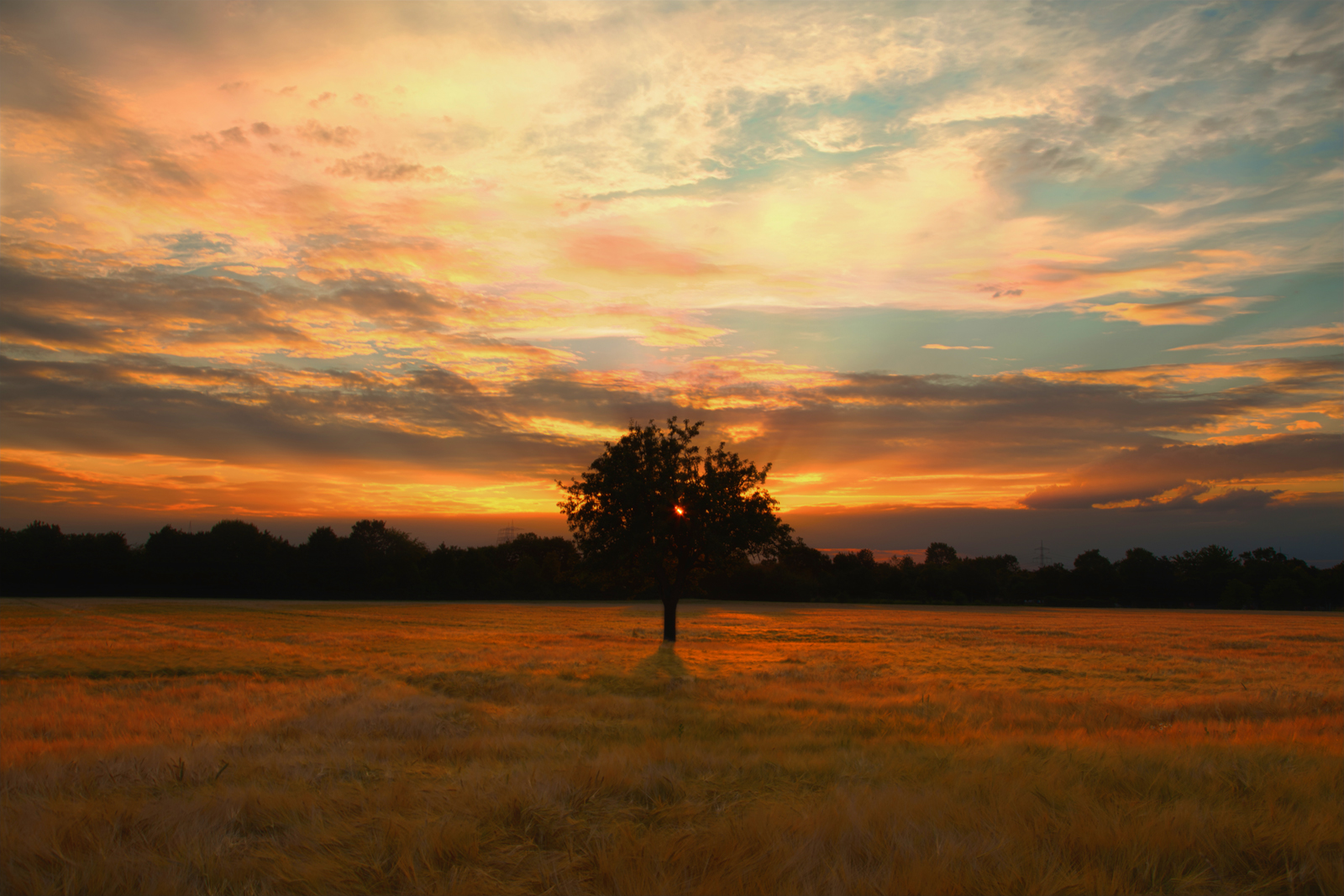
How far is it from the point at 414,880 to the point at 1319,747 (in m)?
10.2

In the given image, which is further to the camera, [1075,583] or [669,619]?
[1075,583]

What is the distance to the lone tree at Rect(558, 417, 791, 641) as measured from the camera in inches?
1442

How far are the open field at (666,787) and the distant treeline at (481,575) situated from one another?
92.5m

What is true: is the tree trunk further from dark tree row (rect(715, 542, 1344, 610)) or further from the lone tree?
dark tree row (rect(715, 542, 1344, 610))

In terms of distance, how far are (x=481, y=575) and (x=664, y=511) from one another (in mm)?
95327

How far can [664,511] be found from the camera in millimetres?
36969

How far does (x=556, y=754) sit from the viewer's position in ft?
28.5

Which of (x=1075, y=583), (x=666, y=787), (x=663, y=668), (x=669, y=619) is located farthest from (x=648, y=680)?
(x=1075, y=583)

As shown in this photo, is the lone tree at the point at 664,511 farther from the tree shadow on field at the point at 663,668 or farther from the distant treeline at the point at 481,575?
the distant treeline at the point at 481,575

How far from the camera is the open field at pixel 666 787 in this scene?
4848 mm

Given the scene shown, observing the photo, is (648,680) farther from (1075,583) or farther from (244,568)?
(1075,583)

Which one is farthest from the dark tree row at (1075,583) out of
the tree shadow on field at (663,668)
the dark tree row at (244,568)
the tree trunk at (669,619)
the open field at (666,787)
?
the open field at (666,787)

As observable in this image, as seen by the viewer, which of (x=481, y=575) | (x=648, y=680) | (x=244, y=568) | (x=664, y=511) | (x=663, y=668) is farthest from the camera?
(x=481, y=575)

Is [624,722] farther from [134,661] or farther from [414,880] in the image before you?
[134,661]
